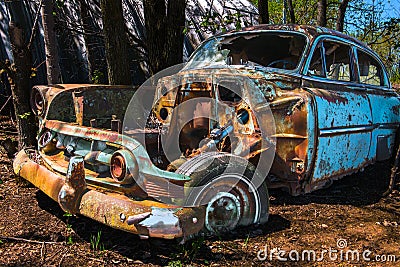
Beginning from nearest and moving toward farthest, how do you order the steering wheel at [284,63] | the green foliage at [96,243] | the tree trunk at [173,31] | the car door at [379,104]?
the green foliage at [96,243] → the steering wheel at [284,63] → the car door at [379,104] → the tree trunk at [173,31]

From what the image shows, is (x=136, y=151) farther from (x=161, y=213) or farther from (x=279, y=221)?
(x=279, y=221)

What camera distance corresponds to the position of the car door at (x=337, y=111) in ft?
12.9

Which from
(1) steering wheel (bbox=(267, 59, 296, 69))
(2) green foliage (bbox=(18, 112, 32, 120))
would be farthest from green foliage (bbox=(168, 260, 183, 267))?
(2) green foliage (bbox=(18, 112, 32, 120))

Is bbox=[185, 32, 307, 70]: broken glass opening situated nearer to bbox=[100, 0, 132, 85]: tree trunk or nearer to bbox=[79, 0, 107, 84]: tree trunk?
bbox=[100, 0, 132, 85]: tree trunk

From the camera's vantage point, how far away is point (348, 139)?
4363 millimetres

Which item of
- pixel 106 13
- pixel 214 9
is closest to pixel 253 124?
pixel 106 13

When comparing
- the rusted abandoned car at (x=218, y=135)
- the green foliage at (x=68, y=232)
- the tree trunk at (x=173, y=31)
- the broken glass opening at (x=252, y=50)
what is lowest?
the green foliage at (x=68, y=232)

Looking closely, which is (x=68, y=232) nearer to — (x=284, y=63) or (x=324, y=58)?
(x=284, y=63)

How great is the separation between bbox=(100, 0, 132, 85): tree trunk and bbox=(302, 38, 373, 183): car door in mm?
3267

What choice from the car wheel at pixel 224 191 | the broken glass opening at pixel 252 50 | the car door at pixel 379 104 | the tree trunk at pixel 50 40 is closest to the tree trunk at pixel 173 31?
the broken glass opening at pixel 252 50

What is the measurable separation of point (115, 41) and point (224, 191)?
395cm

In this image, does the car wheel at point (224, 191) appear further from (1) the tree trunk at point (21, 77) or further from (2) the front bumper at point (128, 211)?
(1) the tree trunk at point (21, 77)

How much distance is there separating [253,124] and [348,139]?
1.23 metres

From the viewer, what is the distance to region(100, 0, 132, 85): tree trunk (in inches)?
246
